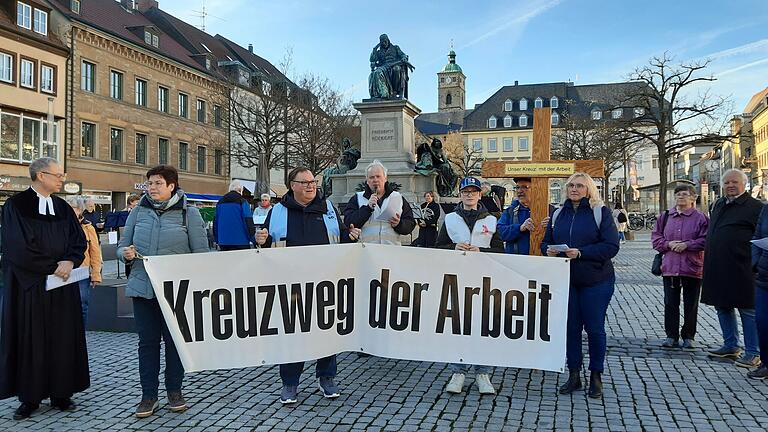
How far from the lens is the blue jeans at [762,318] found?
5.99 m

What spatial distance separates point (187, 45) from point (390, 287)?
155 feet

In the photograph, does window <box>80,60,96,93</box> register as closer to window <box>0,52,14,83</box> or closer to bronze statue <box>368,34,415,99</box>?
window <box>0,52,14,83</box>

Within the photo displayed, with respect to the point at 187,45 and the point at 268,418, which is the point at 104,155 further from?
the point at 268,418

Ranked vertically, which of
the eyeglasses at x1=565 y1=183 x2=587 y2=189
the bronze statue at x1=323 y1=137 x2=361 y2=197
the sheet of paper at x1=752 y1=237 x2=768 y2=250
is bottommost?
the sheet of paper at x1=752 y1=237 x2=768 y2=250

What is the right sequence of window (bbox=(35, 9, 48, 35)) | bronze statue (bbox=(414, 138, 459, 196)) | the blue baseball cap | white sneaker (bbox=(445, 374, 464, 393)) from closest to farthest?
white sneaker (bbox=(445, 374, 464, 393)) < the blue baseball cap < bronze statue (bbox=(414, 138, 459, 196)) < window (bbox=(35, 9, 48, 35))

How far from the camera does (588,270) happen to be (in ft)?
18.1

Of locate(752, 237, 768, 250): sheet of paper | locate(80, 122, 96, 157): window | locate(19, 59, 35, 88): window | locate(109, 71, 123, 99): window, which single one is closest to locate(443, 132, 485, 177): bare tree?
locate(752, 237, 768, 250): sheet of paper

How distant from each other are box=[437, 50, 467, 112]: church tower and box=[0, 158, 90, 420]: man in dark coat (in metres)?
122

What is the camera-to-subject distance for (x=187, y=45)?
48438 mm

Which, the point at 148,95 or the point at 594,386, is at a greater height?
the point at 148,95

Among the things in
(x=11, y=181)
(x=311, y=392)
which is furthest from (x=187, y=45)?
(x=311, y=392)

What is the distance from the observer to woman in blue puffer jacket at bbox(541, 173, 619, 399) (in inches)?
216

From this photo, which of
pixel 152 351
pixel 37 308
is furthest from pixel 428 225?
pixel 37 308

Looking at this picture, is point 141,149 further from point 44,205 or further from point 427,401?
point 427,401
